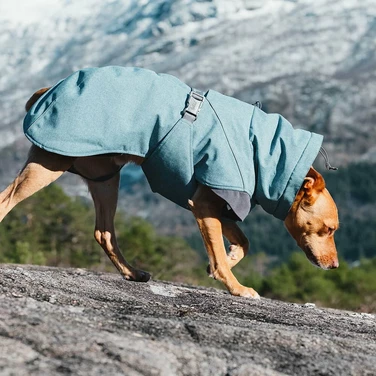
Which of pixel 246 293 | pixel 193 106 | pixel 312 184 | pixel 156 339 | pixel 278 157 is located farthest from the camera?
pixel 312 184

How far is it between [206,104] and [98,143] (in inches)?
46.7

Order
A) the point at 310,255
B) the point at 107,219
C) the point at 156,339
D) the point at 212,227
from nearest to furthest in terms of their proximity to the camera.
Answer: the point at 156,339, the point at 212,227, the point at 107,219, the point at 310,255

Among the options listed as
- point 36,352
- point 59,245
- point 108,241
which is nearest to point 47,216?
point 59,245

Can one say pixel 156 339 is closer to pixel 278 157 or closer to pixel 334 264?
pixel 278 157

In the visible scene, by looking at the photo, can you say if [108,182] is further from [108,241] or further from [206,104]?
[206,104]

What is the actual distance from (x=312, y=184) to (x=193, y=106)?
1.78m

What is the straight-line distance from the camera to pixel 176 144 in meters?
7.80

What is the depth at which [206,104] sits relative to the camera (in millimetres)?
8070

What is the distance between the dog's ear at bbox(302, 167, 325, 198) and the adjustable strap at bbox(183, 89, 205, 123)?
1.51 m

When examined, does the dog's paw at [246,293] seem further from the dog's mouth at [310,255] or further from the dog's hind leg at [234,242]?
the dog's mouth at [310,255]

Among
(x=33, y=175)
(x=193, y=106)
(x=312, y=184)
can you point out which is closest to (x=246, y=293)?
(x=312, y=184)

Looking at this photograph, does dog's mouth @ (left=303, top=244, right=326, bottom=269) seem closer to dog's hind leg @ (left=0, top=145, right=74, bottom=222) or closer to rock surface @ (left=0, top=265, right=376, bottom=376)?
rock surface @ (left=0, top=265, right=376, bottom=376)

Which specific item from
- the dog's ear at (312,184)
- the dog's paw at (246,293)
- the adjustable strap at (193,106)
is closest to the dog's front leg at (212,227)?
the dog's paw at (246,293)

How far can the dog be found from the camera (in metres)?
7.61
